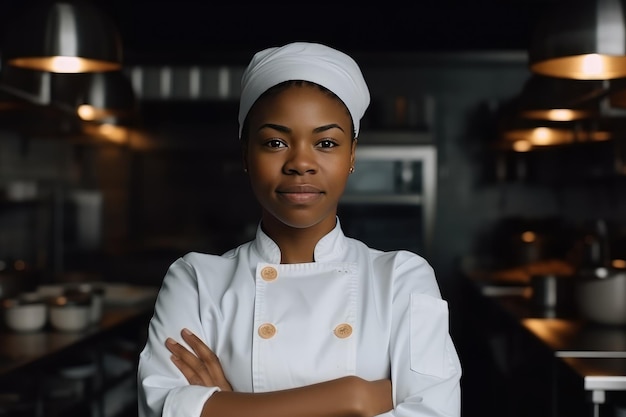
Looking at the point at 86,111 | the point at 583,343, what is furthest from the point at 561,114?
the point at 86,111

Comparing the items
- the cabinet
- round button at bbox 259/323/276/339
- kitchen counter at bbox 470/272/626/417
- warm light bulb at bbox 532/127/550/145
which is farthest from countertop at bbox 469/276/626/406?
the cabinet

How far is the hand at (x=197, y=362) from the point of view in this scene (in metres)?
1.41

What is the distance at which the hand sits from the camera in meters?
1.41

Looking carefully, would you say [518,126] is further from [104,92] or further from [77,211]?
[77,211]

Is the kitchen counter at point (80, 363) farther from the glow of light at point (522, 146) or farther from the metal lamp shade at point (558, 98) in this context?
the glow of light at point (522, 146)

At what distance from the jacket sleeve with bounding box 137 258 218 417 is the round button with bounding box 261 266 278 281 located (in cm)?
12

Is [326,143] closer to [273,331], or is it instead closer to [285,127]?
[285,127]

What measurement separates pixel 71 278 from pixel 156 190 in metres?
0.79

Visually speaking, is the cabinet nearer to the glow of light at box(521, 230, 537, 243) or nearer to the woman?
the glow of light at box(521, 230, 537, 243)

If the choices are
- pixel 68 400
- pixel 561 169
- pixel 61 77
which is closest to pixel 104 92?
pixel 61 77

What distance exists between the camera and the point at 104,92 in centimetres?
358

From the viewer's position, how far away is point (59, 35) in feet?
8.38

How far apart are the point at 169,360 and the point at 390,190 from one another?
4024 millimetres

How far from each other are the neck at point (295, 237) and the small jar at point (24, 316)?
5.18 ft
